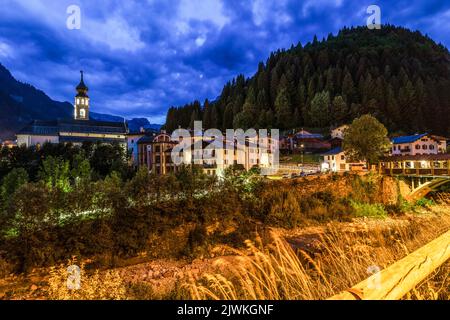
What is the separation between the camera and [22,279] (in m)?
12.4

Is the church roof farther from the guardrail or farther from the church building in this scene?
the guardrail

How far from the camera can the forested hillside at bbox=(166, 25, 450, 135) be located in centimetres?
7019

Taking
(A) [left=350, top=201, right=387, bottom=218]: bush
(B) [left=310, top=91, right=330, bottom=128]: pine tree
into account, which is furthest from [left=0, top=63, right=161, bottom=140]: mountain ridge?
(A) [left=350, top=201, right=387, bottom=218]: bush

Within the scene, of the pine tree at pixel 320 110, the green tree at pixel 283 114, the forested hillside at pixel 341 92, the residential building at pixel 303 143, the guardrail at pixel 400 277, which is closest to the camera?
the guardrail at pixel 400 277

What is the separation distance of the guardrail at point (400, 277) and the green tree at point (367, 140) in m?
33.4

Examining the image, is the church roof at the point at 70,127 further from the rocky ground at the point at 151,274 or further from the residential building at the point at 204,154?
the rocky ground at the point at 151,274

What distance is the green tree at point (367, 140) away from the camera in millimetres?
31953

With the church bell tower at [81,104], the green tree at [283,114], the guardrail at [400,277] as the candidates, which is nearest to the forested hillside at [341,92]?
the green tree at [283,114]

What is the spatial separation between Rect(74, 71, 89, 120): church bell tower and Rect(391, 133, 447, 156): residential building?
82611 millimetres

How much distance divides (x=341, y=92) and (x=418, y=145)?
39948 millimetres

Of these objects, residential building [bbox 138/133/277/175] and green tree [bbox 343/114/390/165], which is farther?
residential building [bbox 138/133/277/175]

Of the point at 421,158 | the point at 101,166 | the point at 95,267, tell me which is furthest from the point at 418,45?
the point at 95,267

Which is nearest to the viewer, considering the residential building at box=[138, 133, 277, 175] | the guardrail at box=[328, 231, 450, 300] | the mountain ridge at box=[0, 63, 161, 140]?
the guardrail at box=[328, 231, 450, 300]
